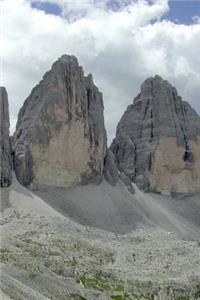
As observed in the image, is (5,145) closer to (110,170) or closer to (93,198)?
(93,198)

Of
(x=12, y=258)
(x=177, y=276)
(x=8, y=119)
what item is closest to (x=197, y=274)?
(x=177, y=276)

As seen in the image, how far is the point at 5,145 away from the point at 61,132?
1726 centimetres

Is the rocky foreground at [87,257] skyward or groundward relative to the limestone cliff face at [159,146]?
groundward

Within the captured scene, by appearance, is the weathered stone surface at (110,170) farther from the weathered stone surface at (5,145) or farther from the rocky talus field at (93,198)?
the weathered stone surface at (5,145)

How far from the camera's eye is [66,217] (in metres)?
141

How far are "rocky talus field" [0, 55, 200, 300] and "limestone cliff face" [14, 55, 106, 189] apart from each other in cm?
26

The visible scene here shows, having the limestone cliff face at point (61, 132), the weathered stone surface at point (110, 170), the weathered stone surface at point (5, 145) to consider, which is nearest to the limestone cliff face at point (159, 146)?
the weathered stone surface at point (110, 170)

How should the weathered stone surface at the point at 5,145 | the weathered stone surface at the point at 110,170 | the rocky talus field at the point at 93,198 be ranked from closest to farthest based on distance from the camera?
1. the rocky talus field at the point at 93,198
2. the weathered stone surface at the point at 5,145
3. the weathered stone surface at the point at 110,170

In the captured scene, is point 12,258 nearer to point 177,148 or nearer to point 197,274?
point 197,274

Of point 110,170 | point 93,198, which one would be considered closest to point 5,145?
point 93,198

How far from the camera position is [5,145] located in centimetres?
14938

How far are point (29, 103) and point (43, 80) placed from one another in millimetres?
6578

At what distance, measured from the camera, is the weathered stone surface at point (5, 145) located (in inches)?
5659

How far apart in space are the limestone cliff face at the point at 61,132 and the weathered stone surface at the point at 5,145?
481 centimetres
